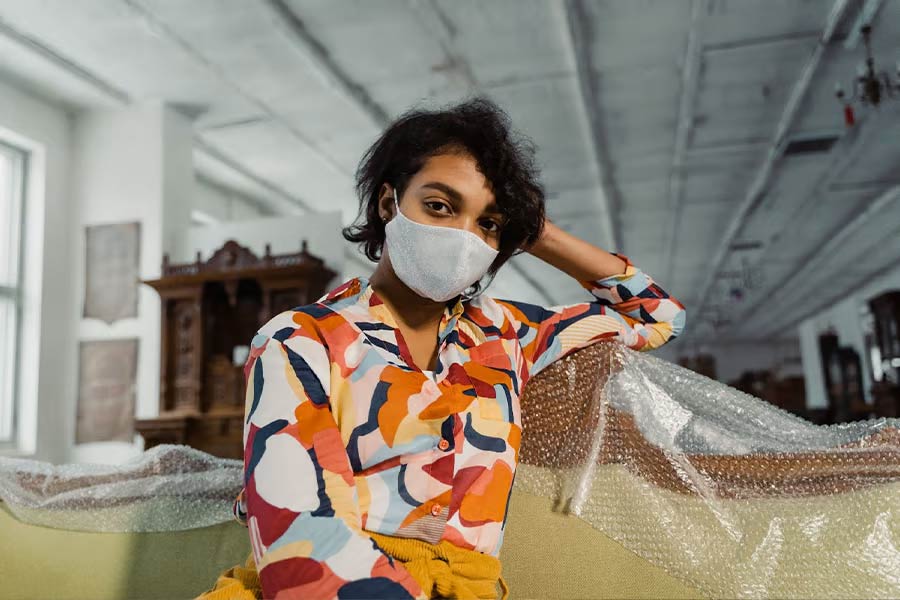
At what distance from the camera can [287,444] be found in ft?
3.20

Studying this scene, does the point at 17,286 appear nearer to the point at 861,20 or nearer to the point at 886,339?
the point at 861,20

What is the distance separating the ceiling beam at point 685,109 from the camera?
489 centimetres

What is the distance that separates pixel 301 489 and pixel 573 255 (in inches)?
27.7

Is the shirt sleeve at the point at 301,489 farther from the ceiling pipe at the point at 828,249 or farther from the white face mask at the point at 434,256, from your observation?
the ceiling pipe at the point at 828,249

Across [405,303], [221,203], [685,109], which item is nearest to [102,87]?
[221,203]

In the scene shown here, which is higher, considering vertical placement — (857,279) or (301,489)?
(857,279)

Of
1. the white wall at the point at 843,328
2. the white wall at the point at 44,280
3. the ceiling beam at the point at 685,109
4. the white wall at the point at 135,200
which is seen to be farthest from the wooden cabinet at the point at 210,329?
the white wall at the point at 843,328

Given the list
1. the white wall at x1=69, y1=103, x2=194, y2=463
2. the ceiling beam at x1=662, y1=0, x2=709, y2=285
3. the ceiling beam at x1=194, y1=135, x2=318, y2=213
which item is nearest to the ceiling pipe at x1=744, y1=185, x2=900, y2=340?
the ceiling beam at x1=662, y1=0, x2=709, y2=285

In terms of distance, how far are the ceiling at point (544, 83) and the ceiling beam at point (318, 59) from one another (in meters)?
0.01

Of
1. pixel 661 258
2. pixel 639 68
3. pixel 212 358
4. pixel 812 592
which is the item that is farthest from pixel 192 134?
pixel 661 258

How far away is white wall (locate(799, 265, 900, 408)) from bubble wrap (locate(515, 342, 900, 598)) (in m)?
11.2

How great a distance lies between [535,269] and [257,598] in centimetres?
1019

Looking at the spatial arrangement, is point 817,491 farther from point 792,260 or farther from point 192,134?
point 792,260

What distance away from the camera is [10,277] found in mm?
5656
